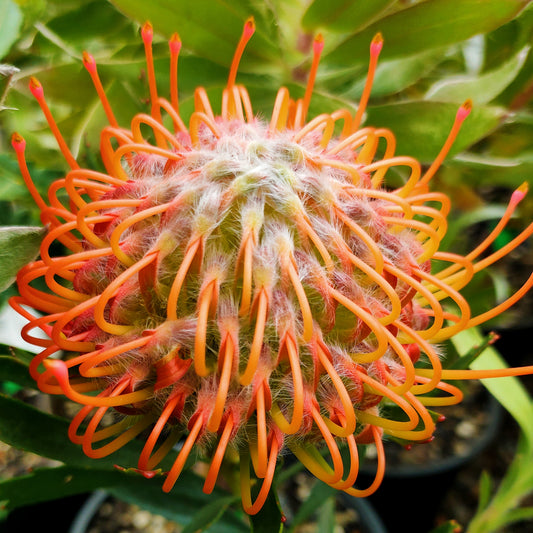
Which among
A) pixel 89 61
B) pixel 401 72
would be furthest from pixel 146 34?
pixel 401 72

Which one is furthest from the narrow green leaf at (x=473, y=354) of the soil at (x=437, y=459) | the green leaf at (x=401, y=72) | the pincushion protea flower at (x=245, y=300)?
the soil at (x=437, y=459)

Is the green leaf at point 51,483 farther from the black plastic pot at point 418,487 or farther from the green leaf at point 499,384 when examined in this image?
the black plastic pot at point 418,487

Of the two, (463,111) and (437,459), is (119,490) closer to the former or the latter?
(463,111)

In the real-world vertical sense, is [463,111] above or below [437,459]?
above

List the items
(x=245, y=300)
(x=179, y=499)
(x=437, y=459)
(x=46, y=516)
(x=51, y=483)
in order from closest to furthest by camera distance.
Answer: (x=245, y=300), (x=51, y=483), (x=179, y=499), (x=46, y=516), (x=437, y=459)

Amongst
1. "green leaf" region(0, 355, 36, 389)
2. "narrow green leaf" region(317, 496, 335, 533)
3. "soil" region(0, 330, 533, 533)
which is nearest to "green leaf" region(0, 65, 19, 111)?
"green leaf" region(0, 355, 36, 389)

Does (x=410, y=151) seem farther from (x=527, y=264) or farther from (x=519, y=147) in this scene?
(x=527, y=264)

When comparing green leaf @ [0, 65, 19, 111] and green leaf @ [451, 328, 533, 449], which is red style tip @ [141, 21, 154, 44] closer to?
green leaf @ [0, 65, 19, 111]
